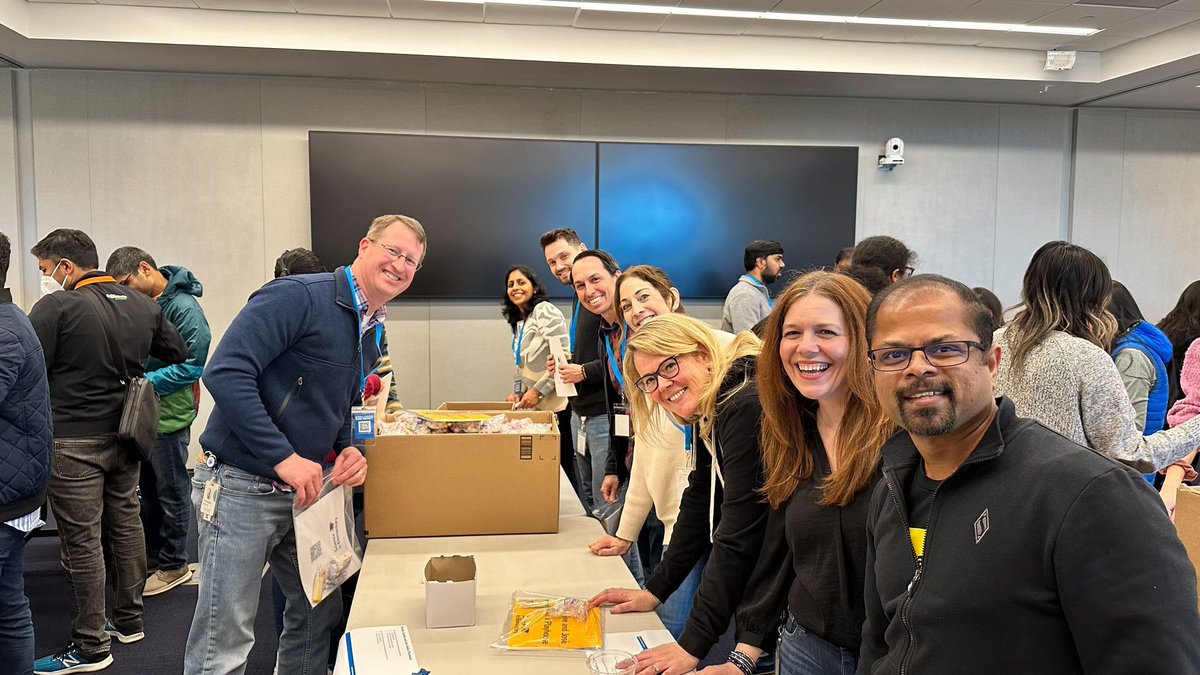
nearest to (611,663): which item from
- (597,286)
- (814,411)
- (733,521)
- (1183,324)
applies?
(733,521)

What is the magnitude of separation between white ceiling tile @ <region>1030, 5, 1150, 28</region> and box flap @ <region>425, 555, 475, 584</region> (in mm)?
4732

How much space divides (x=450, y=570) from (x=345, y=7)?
393 cm

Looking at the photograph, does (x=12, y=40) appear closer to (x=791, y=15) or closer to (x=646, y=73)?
(x=646, y=73)

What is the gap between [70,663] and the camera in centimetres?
292

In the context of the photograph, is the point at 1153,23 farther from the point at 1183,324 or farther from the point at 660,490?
the point at 660,490

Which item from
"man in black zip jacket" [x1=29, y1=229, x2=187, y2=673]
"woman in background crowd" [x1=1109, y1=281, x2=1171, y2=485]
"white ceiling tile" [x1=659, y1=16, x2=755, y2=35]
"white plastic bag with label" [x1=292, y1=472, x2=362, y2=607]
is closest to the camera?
"white plastic bag with label" [x1=292, y1=472, x2=362, y2=607]

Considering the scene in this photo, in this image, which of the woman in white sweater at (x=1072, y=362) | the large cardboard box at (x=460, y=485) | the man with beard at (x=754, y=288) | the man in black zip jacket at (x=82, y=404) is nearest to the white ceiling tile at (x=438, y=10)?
the man with beard at (x=754, y=288)

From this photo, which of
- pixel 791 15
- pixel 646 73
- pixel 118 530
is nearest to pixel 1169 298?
pixel 791 15

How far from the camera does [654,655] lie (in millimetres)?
1524

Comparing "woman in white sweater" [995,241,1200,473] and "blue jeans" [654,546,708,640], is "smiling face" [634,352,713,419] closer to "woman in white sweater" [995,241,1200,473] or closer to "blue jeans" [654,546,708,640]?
"blue jeans" [654,546,708,640]

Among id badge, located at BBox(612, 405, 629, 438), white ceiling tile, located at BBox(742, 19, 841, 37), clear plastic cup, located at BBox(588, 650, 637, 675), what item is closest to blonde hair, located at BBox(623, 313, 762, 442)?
clear plastic cup, located at BBox(588, 650, 637, 675)

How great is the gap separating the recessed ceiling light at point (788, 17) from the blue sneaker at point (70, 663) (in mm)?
3609

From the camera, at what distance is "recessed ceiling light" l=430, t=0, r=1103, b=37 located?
179 inches

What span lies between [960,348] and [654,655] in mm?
861
